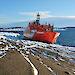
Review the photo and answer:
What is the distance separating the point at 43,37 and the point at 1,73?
841 inches

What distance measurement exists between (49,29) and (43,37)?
147 inches

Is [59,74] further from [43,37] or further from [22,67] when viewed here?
[43,37]

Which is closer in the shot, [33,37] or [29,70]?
[29,70]

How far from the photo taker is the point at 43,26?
95.4ft

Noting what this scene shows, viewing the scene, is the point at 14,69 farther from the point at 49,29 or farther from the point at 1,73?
the point at 49,29

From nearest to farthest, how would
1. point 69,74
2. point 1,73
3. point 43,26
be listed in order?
point 1,73, point 69,74, point 43,26

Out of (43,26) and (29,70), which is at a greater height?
(43,26)

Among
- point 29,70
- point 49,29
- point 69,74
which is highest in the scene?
point 49,29

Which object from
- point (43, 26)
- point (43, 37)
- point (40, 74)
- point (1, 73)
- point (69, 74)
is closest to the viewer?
point (1, 73)

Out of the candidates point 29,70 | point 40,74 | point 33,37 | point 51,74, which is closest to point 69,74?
point 51,74

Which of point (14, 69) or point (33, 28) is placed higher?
point (33, 28)

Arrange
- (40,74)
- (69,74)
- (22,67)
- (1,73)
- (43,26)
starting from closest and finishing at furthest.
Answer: (1,73) < (40,74) < (22,67) < (69,74) < (43,26)

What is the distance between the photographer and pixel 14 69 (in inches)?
274

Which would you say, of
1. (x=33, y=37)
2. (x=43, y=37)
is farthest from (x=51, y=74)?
(x=33, y=37)
